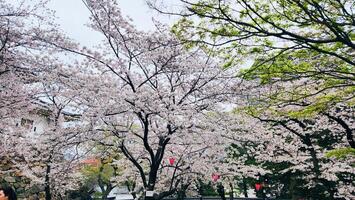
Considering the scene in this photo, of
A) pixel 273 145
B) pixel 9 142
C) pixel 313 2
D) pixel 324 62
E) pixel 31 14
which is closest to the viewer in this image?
pixel 313 2

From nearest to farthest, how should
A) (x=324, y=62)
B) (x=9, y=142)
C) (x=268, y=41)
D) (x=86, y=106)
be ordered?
(x=268, y=41) < (x=324, y=62) < (x=86, y=106) < (x=9, y=142)

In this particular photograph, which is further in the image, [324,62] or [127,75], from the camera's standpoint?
[127,75]

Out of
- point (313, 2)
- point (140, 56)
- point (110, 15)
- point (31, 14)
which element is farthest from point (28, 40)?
point (313, 2)

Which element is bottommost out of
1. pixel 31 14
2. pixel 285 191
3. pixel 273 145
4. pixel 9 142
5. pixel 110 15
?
pixel 285 191

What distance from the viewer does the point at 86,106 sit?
423 inches

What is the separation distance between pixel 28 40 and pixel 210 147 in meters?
A: 7.89

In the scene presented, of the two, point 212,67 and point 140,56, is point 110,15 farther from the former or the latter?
point 212,67

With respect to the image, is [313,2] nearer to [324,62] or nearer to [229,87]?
[324,62]

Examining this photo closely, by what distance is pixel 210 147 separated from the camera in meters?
12.8

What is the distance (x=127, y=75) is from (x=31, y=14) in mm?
3449

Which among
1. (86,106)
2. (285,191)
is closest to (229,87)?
(86,106)

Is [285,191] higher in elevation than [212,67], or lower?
lower

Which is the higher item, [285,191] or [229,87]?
[229,87]

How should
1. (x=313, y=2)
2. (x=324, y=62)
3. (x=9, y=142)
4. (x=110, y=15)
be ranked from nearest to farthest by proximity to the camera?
(x=313, y=2) → (x=324, y=62) → (x=110, y=15) → (x=9, y=142)
